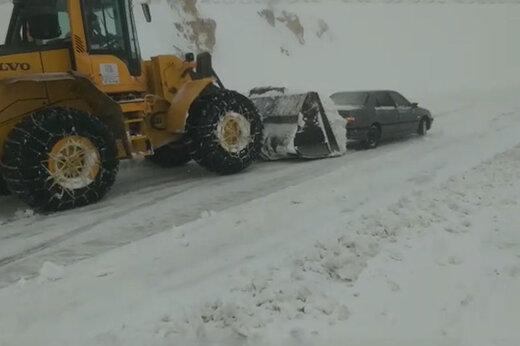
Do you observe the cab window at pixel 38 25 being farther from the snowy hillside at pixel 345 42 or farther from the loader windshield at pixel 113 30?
the snowy hillside at pixel 345 42

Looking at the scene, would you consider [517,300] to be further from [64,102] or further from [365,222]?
[64,102]

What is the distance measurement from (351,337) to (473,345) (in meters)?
0.76

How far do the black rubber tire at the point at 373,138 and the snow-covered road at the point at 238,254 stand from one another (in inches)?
96.7

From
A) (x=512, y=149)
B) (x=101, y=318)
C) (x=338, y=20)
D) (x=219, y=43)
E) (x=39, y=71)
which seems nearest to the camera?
(x=101, y=318)

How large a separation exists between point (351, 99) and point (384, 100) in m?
0.83

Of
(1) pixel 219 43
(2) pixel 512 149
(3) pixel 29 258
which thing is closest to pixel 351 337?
(3) pixel 29 258

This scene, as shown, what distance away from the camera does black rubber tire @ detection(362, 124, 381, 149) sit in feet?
36.8

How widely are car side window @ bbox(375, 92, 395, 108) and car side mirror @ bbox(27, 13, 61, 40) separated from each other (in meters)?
6.96

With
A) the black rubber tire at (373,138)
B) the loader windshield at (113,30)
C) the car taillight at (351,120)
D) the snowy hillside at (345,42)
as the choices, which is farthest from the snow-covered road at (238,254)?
the snowy hillside at (345,42)

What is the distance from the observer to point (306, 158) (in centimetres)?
1004

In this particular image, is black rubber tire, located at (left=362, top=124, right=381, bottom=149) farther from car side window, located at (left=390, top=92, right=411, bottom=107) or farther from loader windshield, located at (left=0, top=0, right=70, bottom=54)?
loader windshield, located at (left=0, top=0, right=70, bottom=54)

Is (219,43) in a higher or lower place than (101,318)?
higher

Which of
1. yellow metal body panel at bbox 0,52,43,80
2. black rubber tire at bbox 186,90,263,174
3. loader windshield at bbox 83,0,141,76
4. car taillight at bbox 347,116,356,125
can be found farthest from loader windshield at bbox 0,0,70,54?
car taillight at bbox 347,116,356,125

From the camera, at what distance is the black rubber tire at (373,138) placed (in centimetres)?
1123
